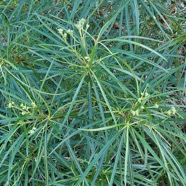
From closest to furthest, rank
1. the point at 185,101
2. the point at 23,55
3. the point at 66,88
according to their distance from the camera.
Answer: the point at 66,88 < the point at 23,55 < the point at 185,101

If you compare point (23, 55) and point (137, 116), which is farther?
point (23, 55)

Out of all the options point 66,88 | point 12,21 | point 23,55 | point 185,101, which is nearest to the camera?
point 66,88

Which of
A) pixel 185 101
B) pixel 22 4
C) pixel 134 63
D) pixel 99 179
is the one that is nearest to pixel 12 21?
pixel 22 4

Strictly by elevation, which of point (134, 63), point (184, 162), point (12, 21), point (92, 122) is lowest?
point (184, 162)

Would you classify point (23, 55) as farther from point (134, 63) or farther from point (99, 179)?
point (99, 179)

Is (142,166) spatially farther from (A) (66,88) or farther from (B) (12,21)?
(B) (12,21)

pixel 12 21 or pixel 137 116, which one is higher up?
pixel 12 21
